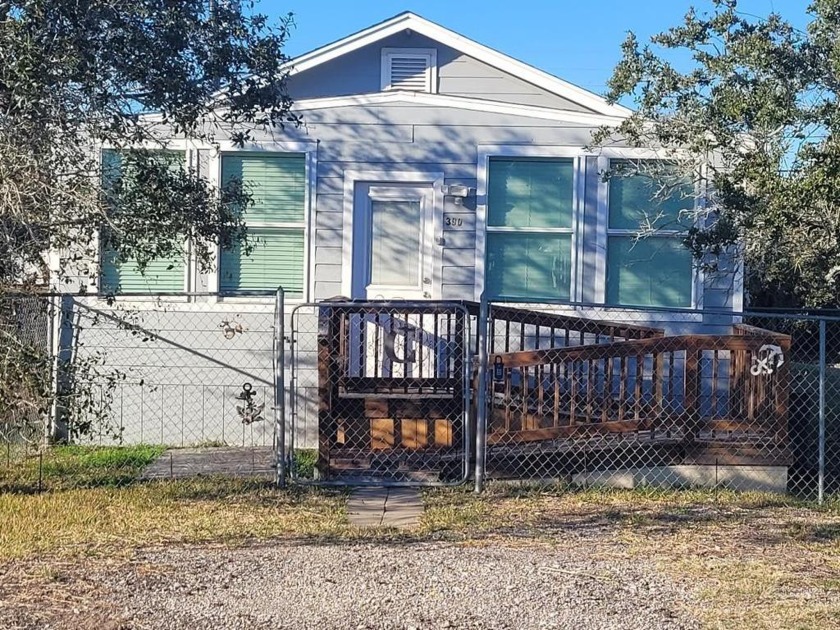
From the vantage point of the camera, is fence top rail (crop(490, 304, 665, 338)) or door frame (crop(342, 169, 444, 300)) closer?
fence top rail (crop(490, 304, 665, 338))

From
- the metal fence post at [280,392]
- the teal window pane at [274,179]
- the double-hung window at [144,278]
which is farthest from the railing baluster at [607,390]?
the double-hung window at [144,278]

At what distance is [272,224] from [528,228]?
8.50 feet

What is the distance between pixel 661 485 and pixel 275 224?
179 inches

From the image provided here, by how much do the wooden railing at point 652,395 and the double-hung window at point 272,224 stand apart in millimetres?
2712

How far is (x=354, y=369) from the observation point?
888cm

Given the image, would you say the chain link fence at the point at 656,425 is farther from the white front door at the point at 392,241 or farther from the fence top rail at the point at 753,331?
the white front door at the point at 392,241

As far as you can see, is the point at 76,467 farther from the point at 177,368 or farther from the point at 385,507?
the point at 385,507

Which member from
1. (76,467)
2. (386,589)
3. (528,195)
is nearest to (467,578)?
(386,589)

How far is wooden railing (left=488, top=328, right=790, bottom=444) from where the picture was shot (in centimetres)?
762

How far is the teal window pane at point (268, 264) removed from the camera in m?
9.70

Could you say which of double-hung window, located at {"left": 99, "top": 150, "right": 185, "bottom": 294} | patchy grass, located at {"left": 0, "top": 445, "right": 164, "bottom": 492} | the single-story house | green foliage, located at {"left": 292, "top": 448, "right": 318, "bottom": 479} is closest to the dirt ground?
green foliage, located at {"left": 292, "top": 448, "right": 318, "bottom": 479}

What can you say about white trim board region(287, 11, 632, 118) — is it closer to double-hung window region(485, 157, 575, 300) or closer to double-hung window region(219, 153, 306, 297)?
double-hung window region(485, 157, 575, 300)

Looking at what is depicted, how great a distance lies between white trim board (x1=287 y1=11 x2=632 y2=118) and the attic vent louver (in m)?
0.29

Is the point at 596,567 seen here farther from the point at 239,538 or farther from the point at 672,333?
the point at 672,333
